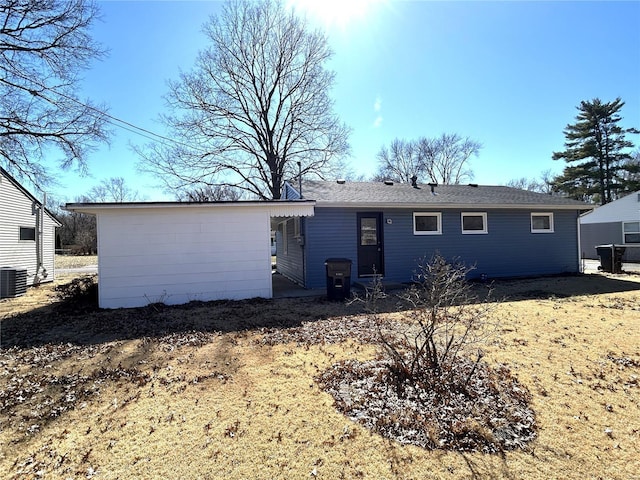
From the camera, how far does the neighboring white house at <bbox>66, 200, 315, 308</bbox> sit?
24.8 ft

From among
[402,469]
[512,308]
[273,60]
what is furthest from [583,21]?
[273,60]

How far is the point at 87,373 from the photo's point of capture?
13.0 feet

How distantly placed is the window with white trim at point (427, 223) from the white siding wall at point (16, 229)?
43.1ft

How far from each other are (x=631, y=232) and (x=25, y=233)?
89.6 ft

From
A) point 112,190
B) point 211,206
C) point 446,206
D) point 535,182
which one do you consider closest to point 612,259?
point 446,206

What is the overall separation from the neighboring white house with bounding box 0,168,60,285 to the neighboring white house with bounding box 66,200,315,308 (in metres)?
6.11

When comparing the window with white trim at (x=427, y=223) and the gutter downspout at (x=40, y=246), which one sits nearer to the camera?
the window with white trim at (x=427, y=223)

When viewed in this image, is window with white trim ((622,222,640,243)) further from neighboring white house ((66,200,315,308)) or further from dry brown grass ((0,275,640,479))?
neighboring white house ((66,200,315,308))

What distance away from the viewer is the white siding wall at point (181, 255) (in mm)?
7578

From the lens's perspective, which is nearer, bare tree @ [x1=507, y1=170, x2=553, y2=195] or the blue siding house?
the blue siding house

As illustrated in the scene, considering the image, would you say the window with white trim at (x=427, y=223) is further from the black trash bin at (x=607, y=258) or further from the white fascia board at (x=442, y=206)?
the black trash bin at (x=607, y=258)

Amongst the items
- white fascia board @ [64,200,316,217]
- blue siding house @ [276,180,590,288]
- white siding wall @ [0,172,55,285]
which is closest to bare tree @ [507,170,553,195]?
blue siding house @ [276,180,590,288]

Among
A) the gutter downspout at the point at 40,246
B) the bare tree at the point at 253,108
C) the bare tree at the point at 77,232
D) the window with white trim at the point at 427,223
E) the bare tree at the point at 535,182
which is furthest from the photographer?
the bare tree at the point at 535,182

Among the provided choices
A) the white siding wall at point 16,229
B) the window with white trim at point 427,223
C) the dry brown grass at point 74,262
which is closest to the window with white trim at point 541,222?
the window with white trim at point 427,223
